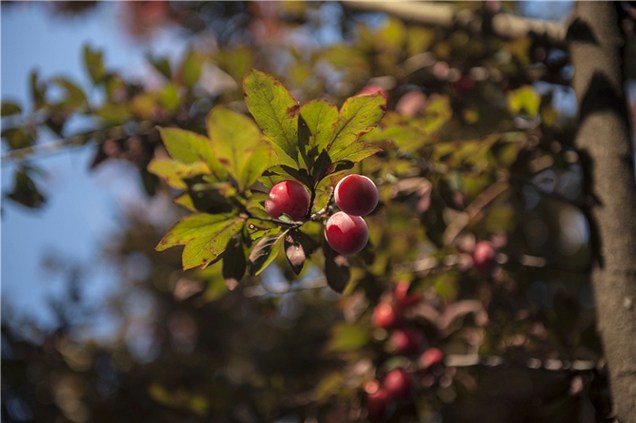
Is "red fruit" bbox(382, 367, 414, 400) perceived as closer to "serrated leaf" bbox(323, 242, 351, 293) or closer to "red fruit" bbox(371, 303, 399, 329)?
"red fruit" bbox(371, 303, 399, 329)

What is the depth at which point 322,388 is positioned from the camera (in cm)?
157

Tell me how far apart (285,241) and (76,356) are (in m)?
3.27

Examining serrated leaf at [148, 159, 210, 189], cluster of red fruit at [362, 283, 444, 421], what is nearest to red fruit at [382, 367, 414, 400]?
cluster of red fruit at [362, 283, 444, 421]

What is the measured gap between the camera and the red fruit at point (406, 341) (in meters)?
1.52

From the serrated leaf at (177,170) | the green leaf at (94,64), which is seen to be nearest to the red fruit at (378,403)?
the serrated leaf at (177,170)

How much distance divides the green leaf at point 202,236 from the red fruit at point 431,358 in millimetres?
863

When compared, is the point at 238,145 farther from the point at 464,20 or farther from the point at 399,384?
the point at 464,20

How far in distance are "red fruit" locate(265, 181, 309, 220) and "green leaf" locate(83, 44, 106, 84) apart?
3.38ft

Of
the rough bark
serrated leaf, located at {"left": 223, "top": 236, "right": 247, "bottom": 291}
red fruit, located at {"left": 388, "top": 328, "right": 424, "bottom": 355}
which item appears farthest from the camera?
red fruit, located at {"left": 388, "top": 328, "right": 424, "bottom": 355}

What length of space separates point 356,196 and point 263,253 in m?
0.16

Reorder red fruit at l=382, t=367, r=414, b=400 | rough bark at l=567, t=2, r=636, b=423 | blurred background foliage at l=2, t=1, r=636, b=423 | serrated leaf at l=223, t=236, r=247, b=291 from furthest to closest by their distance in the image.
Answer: red fruit at l=382, t=367, r=414, b=400
blurred background foliage at l=2, t=1, r=636, b=423
rough bark at l=567, t=2, r=636, b=423
serrated leaf at l=223, t=236, r=247, b=291

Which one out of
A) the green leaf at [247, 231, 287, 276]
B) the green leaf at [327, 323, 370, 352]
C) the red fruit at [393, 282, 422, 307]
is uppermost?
the green leaf at [247, 231, 287, 276]

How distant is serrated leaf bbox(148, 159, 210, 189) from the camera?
2.25 ft

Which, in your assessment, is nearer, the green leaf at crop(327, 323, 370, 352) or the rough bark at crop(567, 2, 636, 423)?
the rough bark at crop(567, 2, 636, 423)
